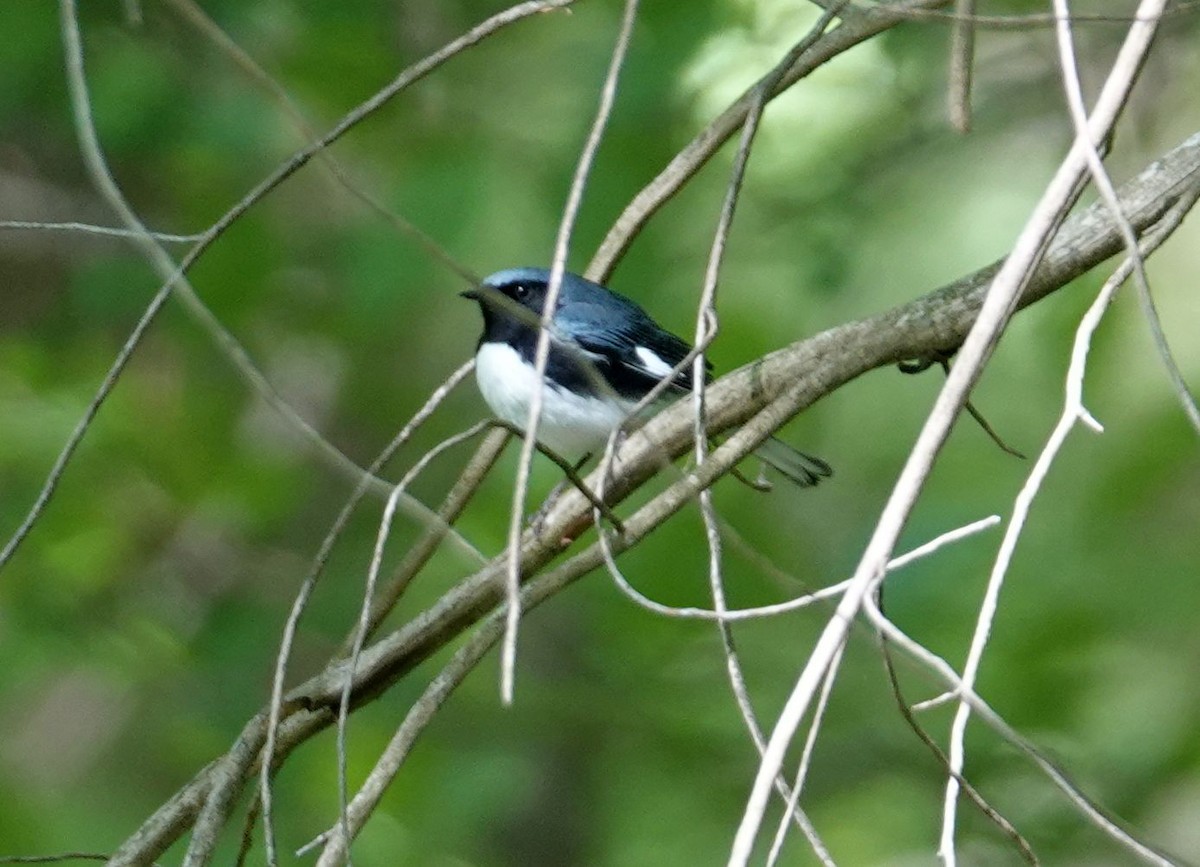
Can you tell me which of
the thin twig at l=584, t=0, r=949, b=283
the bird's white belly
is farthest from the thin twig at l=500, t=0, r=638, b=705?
the bird's white belly

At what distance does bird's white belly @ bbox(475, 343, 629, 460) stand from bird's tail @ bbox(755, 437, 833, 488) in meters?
0.42

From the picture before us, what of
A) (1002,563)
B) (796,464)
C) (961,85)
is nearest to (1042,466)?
(1002,563)

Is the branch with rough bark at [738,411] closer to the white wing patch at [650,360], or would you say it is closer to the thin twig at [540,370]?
the thin twig at [540,370]

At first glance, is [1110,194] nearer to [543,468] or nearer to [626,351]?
[626,351]

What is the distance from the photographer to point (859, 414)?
6.41 meters

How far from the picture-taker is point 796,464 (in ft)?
13.4

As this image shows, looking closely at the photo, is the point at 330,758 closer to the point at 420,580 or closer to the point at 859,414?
the point at 420,580

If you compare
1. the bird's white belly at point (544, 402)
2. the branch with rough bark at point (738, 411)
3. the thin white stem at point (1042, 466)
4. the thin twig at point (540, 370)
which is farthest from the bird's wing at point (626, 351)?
the thin white stem at point (1042, 466)

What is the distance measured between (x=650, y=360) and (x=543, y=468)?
2.38 ft

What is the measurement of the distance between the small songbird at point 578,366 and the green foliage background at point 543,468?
0.23 m

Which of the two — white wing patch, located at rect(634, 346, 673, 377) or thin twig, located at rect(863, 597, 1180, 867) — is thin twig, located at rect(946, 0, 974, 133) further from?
white wing patch, located at rect(634, 346, 673, 377)

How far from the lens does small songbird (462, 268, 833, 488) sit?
13.4ft

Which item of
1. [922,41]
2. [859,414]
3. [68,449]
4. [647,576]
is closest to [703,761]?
[647,576]

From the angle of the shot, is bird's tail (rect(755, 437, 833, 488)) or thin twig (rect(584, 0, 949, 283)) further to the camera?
bird's tail (rect(755, 437, 833, 488))
